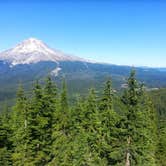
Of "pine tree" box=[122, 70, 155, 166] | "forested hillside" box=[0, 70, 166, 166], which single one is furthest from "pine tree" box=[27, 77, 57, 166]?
"pine tree" box=[122, 70, 155, 166]

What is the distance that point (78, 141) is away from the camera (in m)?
34.5

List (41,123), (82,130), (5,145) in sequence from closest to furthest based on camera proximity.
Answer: (82,130), (41,123), (5,145)

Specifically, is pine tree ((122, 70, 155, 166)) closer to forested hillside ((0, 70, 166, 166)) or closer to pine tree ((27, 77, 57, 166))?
forested hillside ((0, 70, 166, 166))

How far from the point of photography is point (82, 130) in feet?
113

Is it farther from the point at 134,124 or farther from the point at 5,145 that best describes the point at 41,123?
the point at 134,124

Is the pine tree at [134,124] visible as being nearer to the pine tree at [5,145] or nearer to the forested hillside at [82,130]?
the forested hillside at [82,130]

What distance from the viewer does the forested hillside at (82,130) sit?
32062mm

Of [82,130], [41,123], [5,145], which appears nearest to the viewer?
[82,130]

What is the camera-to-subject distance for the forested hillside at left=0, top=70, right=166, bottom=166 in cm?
3206

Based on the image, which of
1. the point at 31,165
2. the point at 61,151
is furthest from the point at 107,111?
the point at 31,165

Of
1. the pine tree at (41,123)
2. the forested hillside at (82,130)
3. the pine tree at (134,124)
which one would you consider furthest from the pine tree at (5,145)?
the pine tree at (134,124)

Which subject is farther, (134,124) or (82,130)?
(82,130)

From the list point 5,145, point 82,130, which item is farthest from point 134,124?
point 5,145

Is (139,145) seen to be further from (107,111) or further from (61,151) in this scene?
(61,151)
